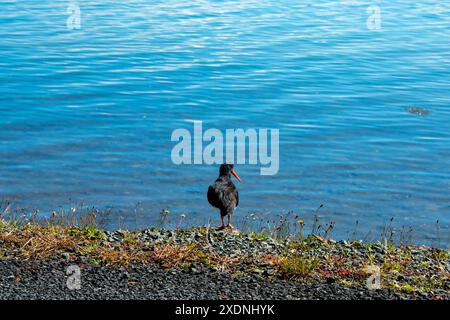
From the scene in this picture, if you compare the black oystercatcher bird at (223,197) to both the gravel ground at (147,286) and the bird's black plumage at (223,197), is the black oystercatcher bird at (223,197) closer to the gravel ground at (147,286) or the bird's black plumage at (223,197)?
the bird's black plumage at (223,197)

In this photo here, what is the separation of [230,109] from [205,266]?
12303 mm

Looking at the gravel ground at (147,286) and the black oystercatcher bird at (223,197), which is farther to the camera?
the black oystercatcher bird at (223,197)

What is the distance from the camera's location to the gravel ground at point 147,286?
9.25 m

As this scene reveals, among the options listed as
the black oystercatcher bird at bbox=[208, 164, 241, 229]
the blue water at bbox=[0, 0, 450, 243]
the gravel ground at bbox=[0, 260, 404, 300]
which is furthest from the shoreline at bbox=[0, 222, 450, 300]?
the blue water at bbox=[0, 0, 450, 243]

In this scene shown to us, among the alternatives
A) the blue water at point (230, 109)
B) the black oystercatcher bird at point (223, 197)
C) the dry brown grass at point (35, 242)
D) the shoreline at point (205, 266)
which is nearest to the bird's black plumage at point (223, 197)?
the black oystercatcher bird at point (223, 197)

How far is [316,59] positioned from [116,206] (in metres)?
15.3

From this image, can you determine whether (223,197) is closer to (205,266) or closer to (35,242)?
(205,266)

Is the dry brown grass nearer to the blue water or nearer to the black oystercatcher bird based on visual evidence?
the black oystercatcher bird

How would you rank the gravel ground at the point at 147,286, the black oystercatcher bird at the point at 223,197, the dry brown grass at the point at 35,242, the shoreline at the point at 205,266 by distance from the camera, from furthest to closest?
the black oystercatcher bird at the point at 223,197 < the dry brown grass at the point at 35,242 < the shoreline at the point at 205,266 < the gravel ground at the point at 147,286

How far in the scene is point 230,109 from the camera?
22.3 meters

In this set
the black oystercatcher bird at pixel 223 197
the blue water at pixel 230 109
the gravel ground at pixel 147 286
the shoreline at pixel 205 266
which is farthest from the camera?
the blue water at pixel 230 109

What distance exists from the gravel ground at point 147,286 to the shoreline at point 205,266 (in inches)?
0.4

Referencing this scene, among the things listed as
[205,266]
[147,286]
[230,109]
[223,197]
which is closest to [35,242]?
[147,286]
